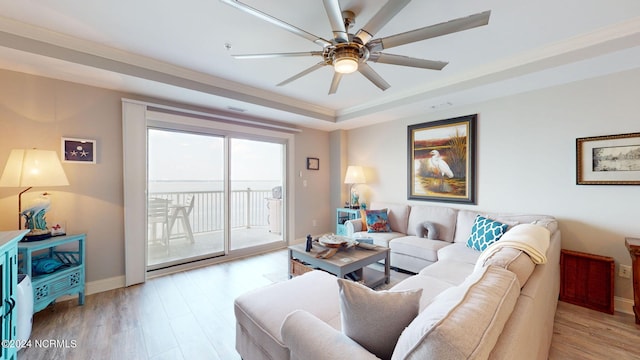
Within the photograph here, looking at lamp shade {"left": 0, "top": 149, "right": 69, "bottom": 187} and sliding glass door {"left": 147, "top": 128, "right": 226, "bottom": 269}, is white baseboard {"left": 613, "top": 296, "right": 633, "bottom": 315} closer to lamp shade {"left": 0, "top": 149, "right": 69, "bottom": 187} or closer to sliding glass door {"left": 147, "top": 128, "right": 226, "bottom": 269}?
sliding glass door {"left": 147, "top": 128, "right": 226, "bottom": 269}

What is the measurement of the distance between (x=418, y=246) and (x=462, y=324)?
2482 mm

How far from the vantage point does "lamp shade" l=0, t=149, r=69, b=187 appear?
2.04m

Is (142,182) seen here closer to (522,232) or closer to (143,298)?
(143,298)

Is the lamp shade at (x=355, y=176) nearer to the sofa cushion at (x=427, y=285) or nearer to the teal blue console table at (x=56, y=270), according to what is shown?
the sofa cushion at (x=427, y=285)

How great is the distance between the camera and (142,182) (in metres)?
2.97

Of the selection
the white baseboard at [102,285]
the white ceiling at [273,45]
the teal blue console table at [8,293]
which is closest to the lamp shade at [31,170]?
the teal blue console table at [8,293]

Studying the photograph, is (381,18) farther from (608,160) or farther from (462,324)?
(608,160)

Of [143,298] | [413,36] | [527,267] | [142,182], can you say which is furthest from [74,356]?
[413,36]

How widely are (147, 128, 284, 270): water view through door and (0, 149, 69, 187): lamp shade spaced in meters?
0.99

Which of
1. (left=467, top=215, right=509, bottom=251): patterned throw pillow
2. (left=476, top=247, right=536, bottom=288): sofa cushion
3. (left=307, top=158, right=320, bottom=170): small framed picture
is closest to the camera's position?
(left=476, top=247, right=536, bottom=288): sofa cushion

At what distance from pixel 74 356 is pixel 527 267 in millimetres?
2954

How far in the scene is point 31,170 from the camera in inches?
83.3

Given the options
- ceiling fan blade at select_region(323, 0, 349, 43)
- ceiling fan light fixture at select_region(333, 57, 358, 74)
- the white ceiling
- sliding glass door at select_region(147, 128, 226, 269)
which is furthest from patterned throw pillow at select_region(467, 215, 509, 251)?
sliding glass door at select_region(147, 128, 226, 269)

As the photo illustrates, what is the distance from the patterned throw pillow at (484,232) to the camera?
2586mm
